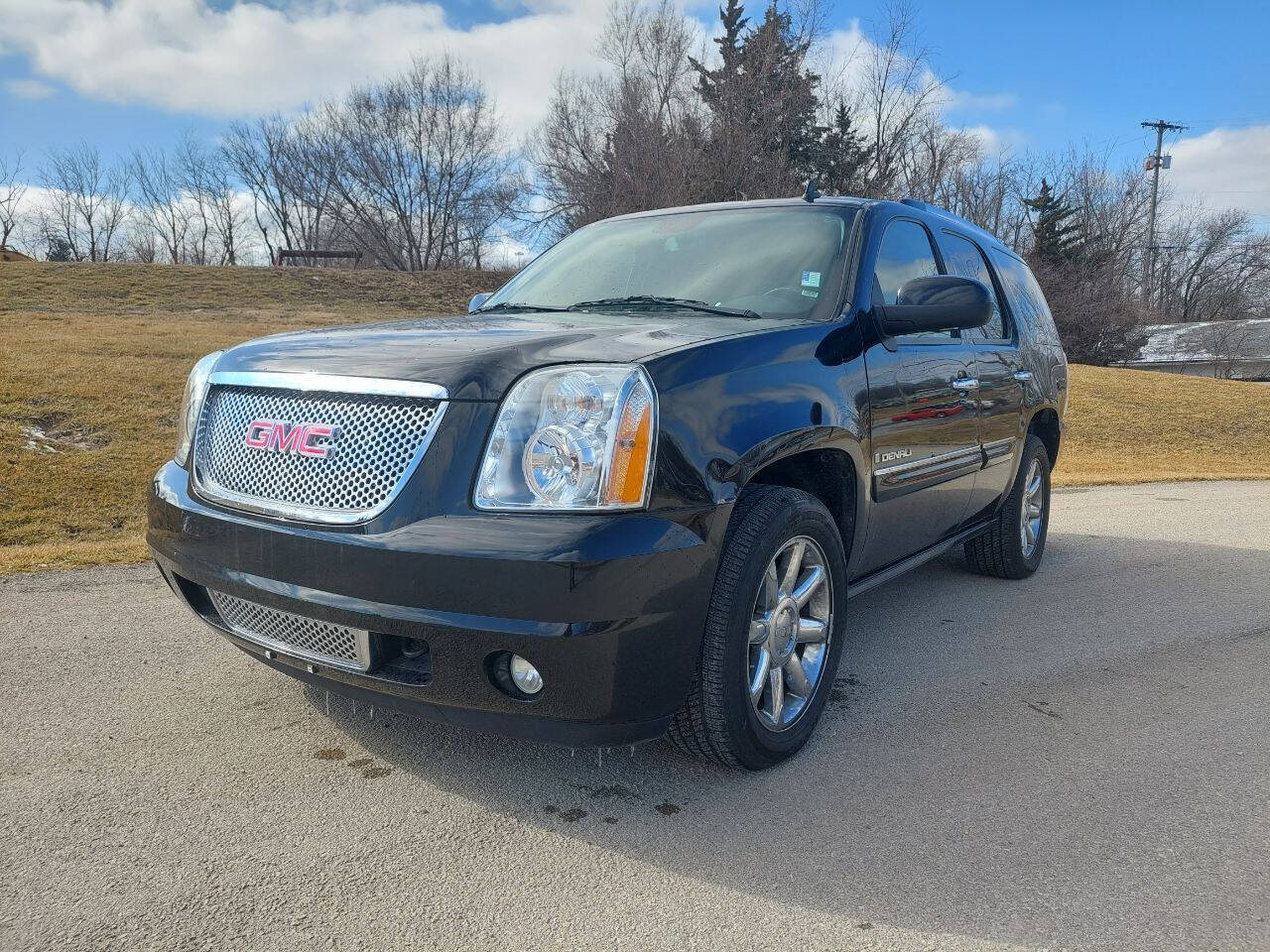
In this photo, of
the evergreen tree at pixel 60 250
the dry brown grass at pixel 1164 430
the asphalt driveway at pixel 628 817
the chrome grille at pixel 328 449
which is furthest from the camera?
the evergreen tree at pixel 60 250

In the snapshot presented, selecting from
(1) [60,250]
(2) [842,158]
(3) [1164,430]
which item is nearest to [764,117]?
(2) [842,158]

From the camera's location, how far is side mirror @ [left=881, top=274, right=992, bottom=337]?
3297 mm

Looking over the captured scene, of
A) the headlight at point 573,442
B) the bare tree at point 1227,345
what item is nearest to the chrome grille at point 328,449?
the headlight at point 573,442

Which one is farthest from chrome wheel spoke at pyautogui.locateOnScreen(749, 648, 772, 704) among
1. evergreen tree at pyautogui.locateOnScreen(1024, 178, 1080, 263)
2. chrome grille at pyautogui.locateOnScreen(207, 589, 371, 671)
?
evergreen tree at pyautogui.locateOnScreen(1024, 178, 1080, 263)

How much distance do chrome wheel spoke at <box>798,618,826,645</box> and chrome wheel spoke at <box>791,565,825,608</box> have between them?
0.06 m

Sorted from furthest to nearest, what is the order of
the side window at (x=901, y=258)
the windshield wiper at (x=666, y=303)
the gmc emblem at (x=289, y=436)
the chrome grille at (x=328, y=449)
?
the side window at (x=901, y=258), the windshield wiper at (x=666, y=303), the gmc emblem at (x=289, y=436), the chrome grille at (x=328, y=449)

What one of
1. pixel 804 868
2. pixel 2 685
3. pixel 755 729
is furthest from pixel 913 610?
pixel 2 685

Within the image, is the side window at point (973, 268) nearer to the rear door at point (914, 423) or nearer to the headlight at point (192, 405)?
the rear door at point (914, 423)

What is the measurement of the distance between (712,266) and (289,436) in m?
1.77

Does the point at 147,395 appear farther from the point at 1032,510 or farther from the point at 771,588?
the point at 771,588

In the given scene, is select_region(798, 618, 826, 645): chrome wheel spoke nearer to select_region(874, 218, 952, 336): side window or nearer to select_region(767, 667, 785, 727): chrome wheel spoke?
select_region(767, 667, 785, 727): chrome wheel spoke

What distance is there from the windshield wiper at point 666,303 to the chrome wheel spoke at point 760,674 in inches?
46.3

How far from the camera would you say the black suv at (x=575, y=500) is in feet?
7.22

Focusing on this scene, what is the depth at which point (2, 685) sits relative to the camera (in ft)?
10.7
